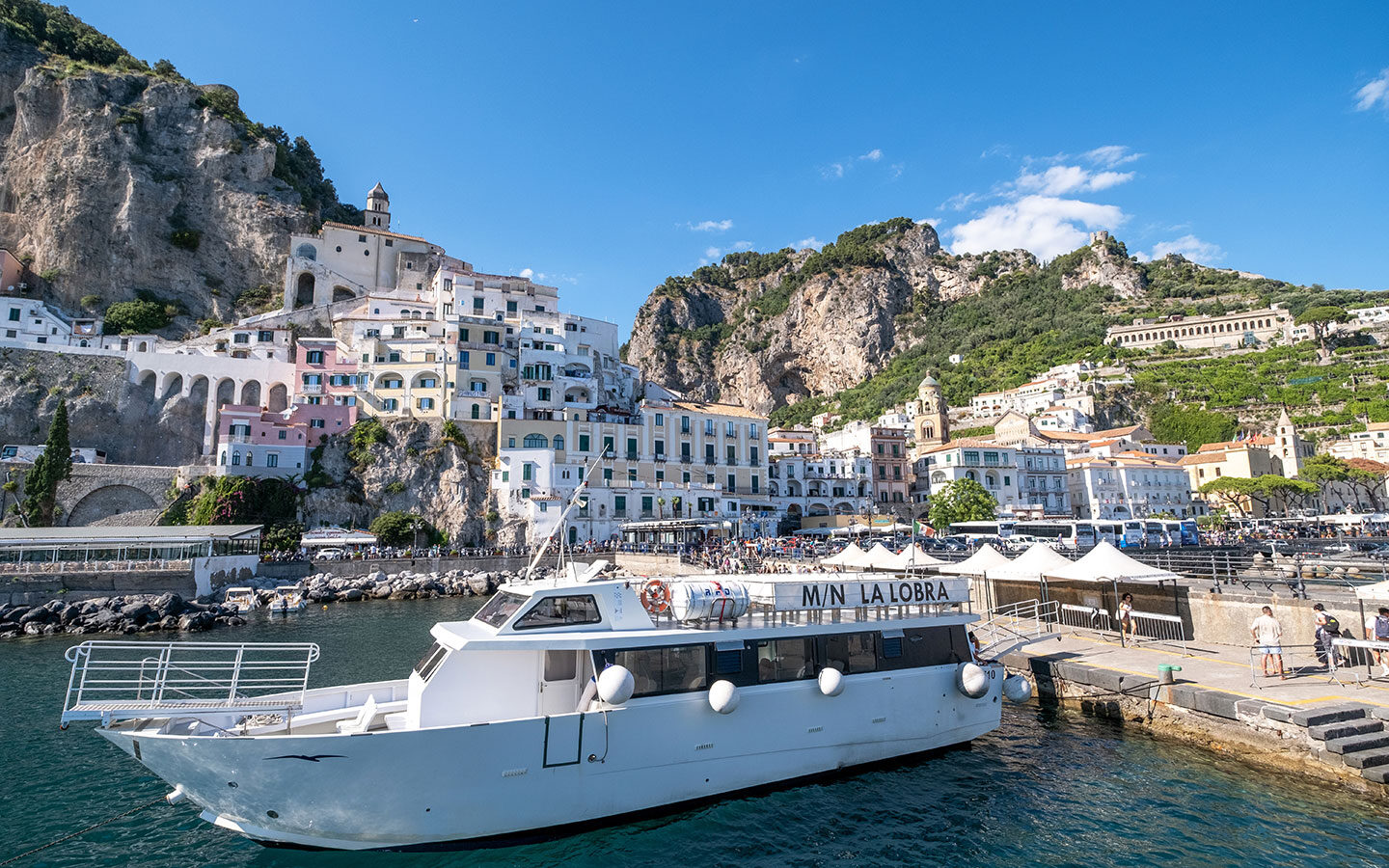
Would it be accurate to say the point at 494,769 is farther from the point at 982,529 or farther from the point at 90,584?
the point at 982,529

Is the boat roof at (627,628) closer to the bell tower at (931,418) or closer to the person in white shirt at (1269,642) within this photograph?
the person in white shirt at (1269,642)

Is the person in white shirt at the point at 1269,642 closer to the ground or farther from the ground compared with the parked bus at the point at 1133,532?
closer to the ground

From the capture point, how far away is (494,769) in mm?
9023

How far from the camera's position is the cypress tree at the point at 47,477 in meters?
42.6

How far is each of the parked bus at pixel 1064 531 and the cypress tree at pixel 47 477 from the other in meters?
61.8

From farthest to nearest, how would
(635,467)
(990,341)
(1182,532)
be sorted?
(990,341)
(635,467)
(1182,532)

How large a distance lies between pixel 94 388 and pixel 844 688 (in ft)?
206

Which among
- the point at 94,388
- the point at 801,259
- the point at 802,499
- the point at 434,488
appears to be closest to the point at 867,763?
the point at 434,488

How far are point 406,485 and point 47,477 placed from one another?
21213 millimetres

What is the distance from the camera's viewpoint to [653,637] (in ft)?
34.2

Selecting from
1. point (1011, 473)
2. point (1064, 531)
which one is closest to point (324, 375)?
point (1064, 531)

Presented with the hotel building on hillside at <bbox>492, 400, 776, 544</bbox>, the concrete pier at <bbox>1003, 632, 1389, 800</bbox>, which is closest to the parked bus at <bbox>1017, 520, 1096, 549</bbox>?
the hotel building on hillside at <bbox>492, 400, 776, 544</bbox>

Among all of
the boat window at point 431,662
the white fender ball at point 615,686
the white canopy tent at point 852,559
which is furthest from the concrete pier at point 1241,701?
the boat window at point 431,662

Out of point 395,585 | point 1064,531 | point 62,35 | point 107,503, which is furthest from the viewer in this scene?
point 62,35
